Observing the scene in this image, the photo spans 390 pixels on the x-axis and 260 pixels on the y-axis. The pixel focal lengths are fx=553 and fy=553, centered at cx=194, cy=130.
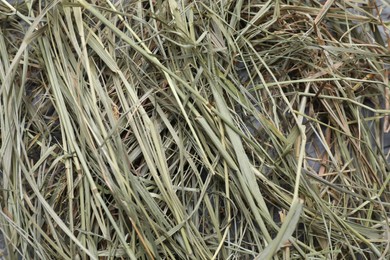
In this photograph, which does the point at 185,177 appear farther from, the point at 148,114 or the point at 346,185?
the point at 346,185

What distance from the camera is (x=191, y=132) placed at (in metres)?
0.92

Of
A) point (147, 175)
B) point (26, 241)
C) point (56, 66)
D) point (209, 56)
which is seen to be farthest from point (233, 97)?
point (26, 241)

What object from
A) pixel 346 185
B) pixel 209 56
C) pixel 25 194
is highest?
pixel 209 56

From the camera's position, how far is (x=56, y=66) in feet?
3.11

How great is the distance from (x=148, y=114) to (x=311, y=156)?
29 cm

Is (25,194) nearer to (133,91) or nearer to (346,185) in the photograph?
(133,91)

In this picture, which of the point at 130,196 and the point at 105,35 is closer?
the point at 130,196

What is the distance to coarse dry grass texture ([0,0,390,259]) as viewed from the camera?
2.89 ft

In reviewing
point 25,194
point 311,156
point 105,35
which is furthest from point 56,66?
point 311,156

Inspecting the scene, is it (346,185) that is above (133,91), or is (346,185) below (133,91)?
below

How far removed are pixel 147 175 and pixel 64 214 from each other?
0.15m

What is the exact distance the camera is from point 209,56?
942mm

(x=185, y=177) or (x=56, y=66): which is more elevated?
(x=56, y=66)

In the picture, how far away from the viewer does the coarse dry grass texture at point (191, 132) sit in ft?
2.89
